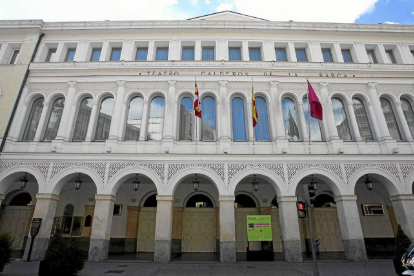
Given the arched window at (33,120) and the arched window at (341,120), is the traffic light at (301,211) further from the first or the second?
the arched window at (33,120)

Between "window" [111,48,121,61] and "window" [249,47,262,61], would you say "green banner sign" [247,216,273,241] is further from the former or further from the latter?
"window" [111,48,121,61]

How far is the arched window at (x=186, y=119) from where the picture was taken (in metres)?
14.6

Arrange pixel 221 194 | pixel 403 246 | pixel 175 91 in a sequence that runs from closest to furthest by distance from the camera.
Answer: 1. pixel 403 246
2. pixel 221 194
3. pixel 175 91

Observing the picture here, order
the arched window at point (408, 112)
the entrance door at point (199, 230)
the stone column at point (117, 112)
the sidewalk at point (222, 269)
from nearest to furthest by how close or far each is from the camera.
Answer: the sidewalk at point (222, 269)
the stone column at point (117, 112)
the arched window at point (408, 112)
the entrance door at point (199, 230)

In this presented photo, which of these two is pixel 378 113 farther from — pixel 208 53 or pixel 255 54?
pixel 208 53

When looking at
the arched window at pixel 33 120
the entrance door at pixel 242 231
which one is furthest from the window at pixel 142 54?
the entrance door at pixel 242 231

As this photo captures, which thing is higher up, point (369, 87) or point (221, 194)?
point (369, 87)

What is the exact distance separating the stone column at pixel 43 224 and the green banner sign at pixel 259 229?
→ 35.0 ft

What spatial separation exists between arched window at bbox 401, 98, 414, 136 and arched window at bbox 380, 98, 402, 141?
34.7 inches

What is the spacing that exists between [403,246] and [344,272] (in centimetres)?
239

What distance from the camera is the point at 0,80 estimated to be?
15703mm

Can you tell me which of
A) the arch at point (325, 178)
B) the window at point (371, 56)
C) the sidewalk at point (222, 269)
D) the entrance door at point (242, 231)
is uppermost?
the window at point (371, 56)

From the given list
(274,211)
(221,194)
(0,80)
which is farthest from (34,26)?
(274,211)

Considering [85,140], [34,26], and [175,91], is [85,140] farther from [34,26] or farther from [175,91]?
[34,26]
